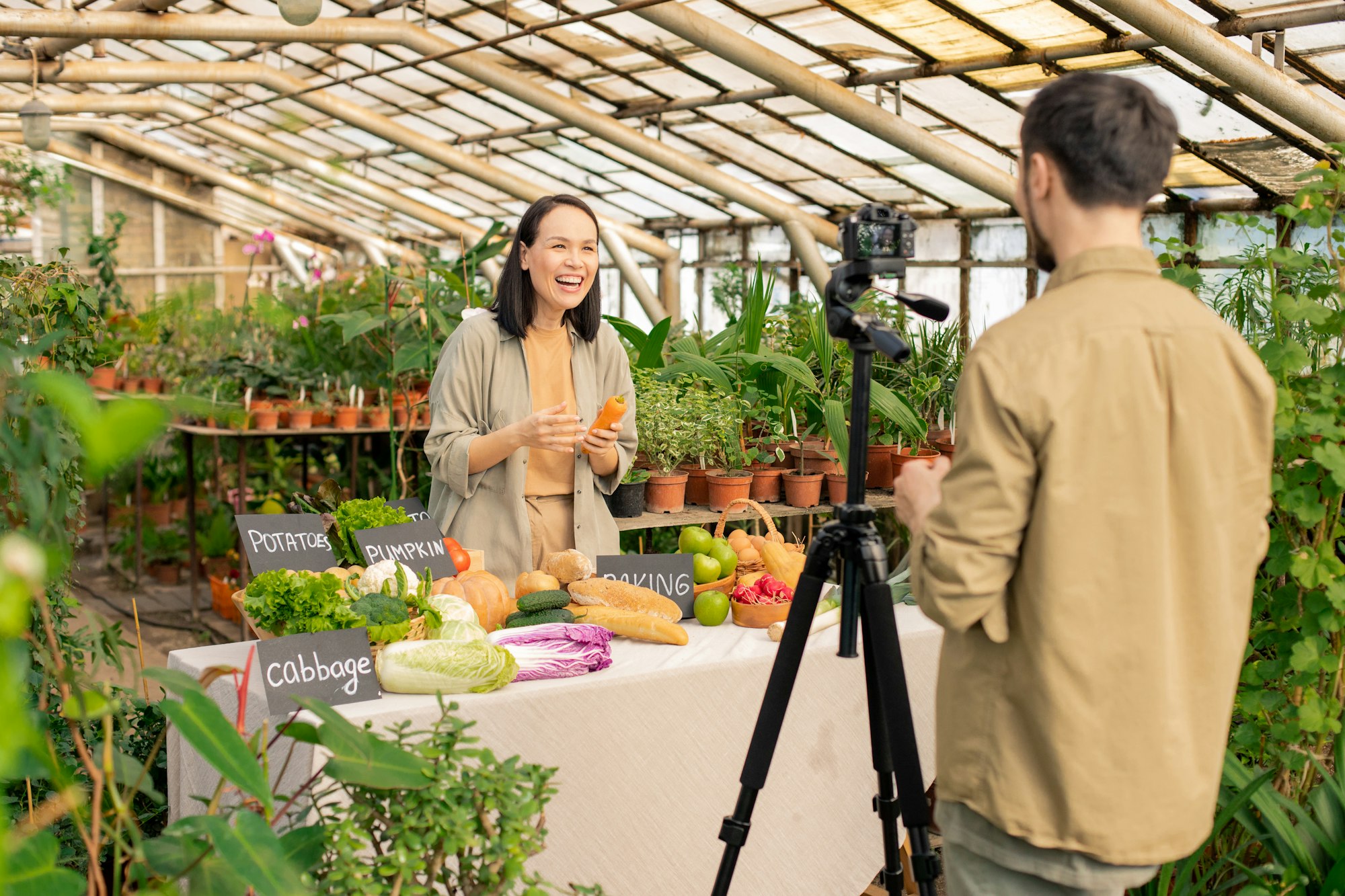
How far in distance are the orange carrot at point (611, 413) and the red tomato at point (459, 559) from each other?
0.36 m

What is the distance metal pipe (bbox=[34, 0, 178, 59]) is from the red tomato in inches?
247

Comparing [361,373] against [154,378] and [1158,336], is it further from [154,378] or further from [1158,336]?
[1158,336]

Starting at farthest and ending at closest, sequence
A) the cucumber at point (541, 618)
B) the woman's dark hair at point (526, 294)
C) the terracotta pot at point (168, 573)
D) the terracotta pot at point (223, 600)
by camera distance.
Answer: the terracotta pot at point (168, 573)
the terracotta pot at point (223, 600)
the woman's dark hair at point (526, 294)
the cucumber at point (541, 618)

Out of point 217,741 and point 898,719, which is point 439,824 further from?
point 898,719

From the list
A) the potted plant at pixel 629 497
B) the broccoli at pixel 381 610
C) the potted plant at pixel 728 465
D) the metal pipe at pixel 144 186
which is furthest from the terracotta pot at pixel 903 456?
the metal pipe at pixel 144 186

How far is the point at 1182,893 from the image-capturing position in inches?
80.2

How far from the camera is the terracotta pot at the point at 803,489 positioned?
337 centimetres

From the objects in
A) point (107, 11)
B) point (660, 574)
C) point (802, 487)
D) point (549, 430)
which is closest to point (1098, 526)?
point (660, 574)

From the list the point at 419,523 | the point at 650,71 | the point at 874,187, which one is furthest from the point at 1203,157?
the point at 419,523

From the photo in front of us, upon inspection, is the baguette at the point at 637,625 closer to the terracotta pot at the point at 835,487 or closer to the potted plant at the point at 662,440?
the potted plant at the point at 662,440

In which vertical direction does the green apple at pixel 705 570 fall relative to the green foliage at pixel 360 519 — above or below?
below

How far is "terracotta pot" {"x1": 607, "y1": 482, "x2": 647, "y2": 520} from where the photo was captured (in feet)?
10.3

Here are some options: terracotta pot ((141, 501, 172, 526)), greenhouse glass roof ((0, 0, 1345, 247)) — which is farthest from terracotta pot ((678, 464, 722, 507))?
terracotta pot ((141, 501, 172, 526))

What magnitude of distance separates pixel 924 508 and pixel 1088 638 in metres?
0.21
